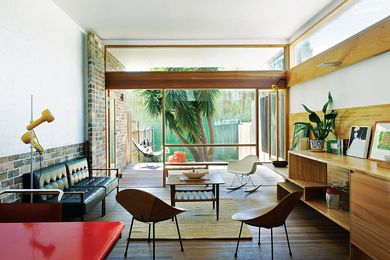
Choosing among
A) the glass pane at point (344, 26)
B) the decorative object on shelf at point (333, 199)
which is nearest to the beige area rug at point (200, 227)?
the decorative object on shelf at point (333, 199)

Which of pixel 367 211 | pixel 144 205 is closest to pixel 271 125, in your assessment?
pixel 367 211

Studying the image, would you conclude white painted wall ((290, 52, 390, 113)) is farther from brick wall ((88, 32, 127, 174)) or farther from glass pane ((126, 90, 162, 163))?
brick wall ((88, 32, 127, 174))

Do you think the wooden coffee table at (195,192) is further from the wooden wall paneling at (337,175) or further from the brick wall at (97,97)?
the brick wall at (97,97)

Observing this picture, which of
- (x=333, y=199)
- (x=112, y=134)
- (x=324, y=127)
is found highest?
(x=324, y=127)

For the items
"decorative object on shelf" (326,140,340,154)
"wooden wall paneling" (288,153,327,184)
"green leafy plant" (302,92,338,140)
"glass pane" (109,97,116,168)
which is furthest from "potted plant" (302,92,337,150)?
"glass pane" (109,97,116,168)

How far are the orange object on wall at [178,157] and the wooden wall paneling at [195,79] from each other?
1.50 m

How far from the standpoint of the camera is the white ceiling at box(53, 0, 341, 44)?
162 inches

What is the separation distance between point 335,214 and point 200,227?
5.29ft

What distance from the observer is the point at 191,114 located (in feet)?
20.9

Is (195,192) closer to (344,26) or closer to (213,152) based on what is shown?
(213,152)

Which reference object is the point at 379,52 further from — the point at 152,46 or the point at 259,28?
the point at 152,46

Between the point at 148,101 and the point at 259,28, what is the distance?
292 cm

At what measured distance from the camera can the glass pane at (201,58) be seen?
20.0ft

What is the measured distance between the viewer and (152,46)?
5.99m
